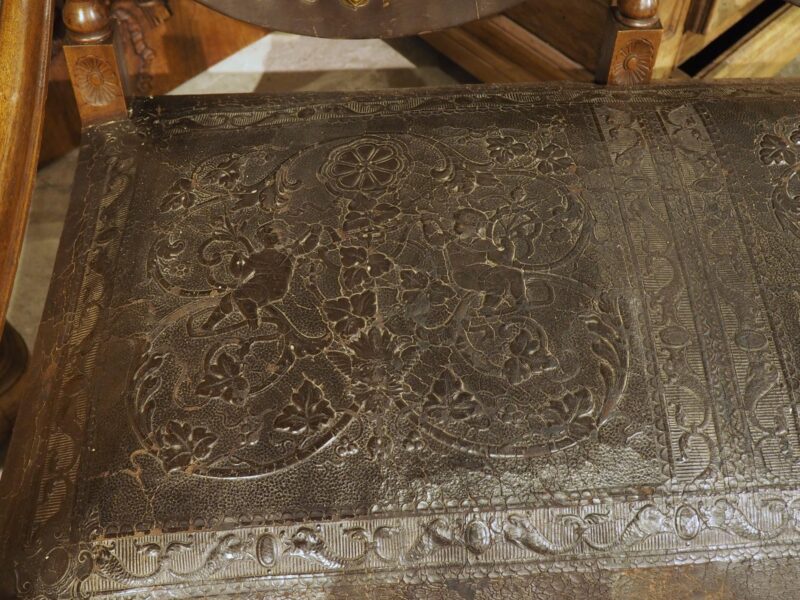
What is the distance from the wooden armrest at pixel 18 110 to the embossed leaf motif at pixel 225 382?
0.20 metres

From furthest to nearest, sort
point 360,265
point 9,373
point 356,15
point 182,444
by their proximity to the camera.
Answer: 1. point 9,373
2. point 356,15
3. point 360,265
4. point 182,444

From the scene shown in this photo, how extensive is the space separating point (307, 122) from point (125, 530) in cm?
51

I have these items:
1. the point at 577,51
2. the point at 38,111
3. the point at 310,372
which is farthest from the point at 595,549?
the point at 577,51

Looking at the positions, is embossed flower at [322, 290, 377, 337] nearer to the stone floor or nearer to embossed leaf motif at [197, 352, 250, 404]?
embossed leaf motif at [197, 352, 250, 404]

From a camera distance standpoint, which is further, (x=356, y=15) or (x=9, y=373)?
(x=9, y=373)

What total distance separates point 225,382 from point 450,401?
22 cm

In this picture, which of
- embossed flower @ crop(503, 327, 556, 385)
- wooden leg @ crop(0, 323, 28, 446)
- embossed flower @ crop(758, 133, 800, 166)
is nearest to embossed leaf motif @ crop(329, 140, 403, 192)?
embossed flower @ crop(503, 327, 556, 385)

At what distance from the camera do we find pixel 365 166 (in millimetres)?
1070

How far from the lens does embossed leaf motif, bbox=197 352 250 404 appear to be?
2.97 feet

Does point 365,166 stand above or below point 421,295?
above

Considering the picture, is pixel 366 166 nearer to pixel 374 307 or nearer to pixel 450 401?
pixel 374 307

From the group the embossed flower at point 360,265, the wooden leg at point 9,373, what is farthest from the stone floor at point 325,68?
the embossed flower at point 360,265

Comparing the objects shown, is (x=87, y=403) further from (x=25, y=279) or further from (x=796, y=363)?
(x=25, y=279)

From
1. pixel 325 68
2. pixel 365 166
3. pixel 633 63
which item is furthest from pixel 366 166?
pixel 325 68
